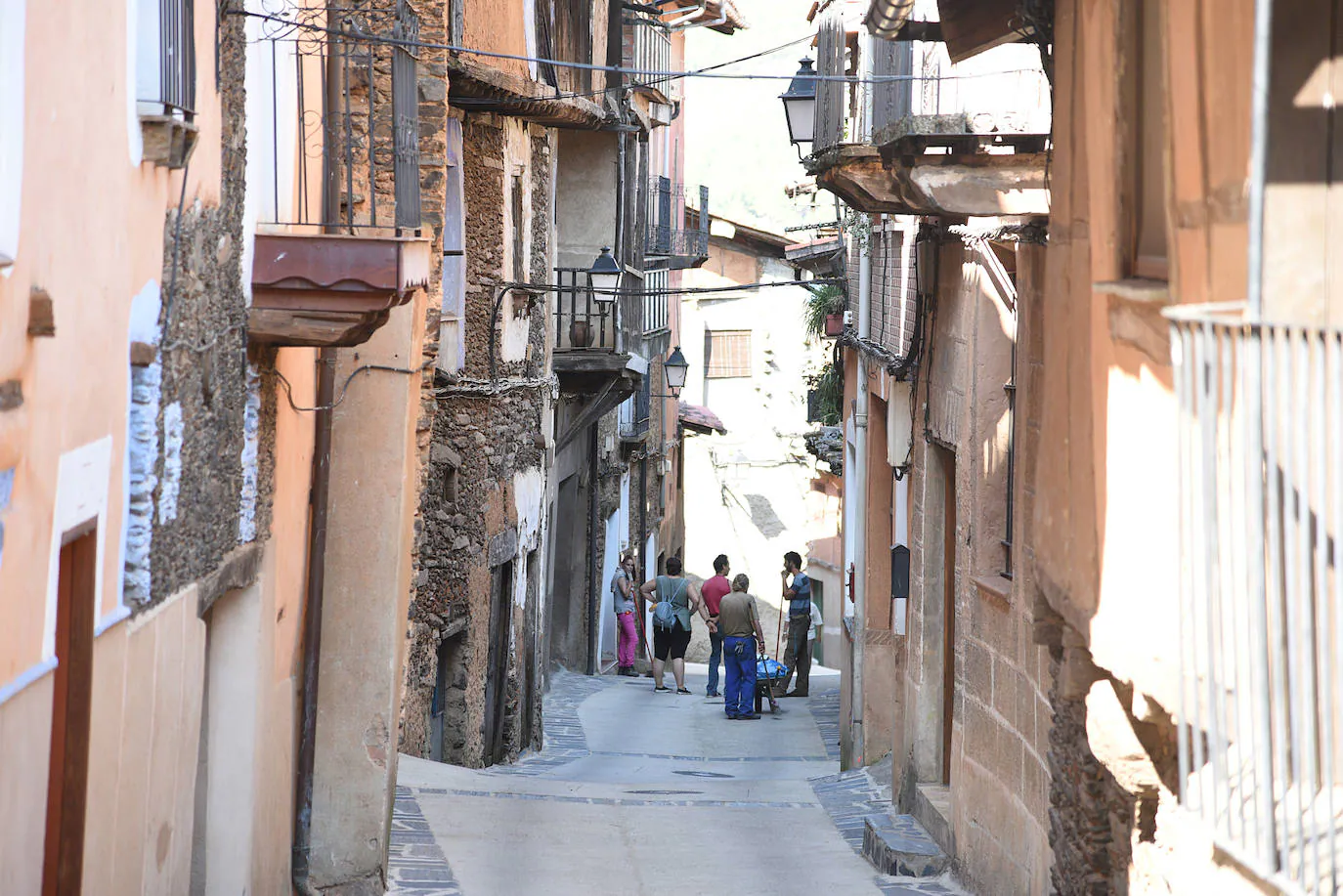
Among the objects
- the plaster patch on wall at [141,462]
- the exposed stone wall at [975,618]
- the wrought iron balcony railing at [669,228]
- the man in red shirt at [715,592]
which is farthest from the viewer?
the wrought iron balcony railing at [669,228]

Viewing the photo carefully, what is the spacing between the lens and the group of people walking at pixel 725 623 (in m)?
17.3

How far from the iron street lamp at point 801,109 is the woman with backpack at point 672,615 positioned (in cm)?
689

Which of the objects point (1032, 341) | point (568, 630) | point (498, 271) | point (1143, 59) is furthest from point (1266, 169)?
point (568, 630)

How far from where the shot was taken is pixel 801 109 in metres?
13.2

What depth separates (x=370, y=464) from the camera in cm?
853

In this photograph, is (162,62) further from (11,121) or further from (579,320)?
(579,320)

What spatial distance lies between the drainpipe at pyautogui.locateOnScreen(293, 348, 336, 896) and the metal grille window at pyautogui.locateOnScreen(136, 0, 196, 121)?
10.4 feet

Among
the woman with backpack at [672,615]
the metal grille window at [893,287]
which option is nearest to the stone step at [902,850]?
the metal grille window at [893,287]

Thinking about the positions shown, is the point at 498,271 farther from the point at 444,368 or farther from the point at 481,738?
the point at 481,738

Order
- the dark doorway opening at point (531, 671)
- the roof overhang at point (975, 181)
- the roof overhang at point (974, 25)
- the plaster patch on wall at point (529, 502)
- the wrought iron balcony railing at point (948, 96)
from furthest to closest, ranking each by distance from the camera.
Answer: the dark doorway opening at point (531, 671), the plaster patch on wall at point (529, 502), the roof overhang at point (975, 181), the wrought iron balcony railing at point (948, 96), the roof overhang at point (974, 25)

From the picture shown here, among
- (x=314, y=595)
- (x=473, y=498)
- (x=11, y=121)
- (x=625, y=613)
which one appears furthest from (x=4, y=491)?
(x=625, y=613)

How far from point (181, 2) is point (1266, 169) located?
3.51 metres

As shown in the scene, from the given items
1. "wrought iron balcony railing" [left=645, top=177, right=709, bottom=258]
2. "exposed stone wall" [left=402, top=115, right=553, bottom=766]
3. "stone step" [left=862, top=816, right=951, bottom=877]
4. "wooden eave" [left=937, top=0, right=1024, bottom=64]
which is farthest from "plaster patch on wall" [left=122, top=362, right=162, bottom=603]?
"wrought iron balcony railing" [left=645, top=177, right=709, bottom=258]

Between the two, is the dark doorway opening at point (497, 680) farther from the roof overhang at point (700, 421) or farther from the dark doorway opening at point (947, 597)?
the roof overhang at point (700, 421)
